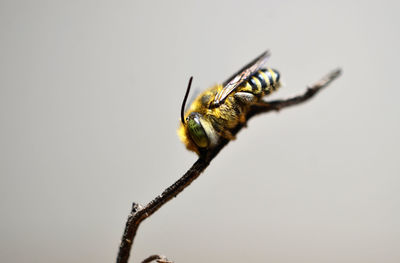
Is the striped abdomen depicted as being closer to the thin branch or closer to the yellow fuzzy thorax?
the yellow fuzzy thorax

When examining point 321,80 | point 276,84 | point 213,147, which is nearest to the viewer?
point 321,80

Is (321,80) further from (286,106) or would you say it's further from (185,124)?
(185,124)

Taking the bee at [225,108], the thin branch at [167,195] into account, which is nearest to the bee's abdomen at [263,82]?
the bee at [225,108]

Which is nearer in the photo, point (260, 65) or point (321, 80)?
point (321, 80)

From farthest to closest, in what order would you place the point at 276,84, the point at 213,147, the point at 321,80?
the point at 276,84, the point at 213,147, the point at 321,80

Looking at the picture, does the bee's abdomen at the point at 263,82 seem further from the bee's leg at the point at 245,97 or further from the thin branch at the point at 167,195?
the thin branch at the point at 167,195

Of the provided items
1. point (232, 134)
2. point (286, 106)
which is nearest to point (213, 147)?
point (232, 134)

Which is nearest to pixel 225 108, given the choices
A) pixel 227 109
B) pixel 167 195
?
pixel 227 109

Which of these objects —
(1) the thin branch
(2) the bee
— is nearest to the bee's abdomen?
(2) the bee
